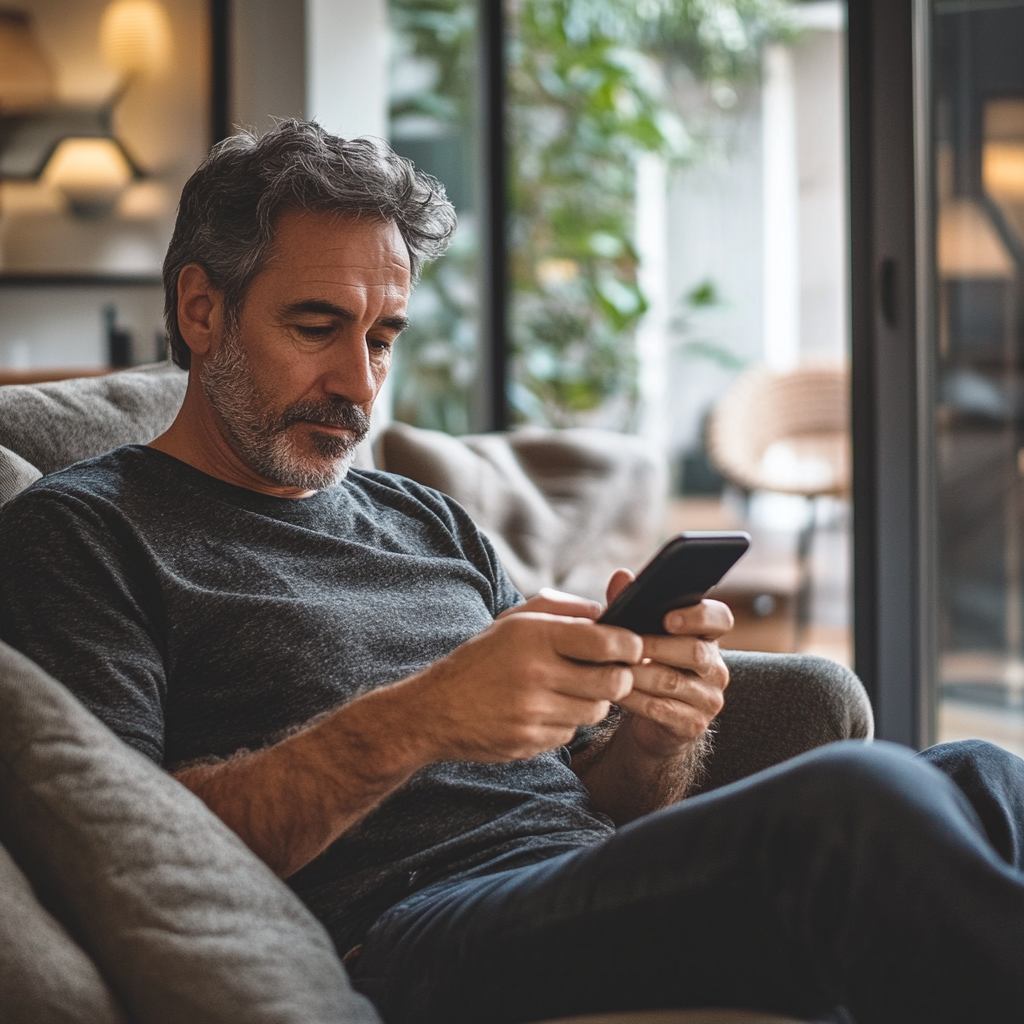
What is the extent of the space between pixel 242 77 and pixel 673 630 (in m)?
2.98

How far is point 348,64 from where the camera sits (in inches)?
140

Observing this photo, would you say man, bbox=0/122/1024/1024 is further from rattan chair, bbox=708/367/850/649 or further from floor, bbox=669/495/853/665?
floor, bbox=669/495/853/665

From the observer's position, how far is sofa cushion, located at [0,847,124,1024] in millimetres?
783

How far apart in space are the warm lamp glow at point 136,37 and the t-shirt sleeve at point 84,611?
2.78 meters

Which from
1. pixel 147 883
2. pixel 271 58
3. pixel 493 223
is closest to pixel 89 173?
pixel 271 58

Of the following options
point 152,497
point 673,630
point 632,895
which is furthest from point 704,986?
point 152,497

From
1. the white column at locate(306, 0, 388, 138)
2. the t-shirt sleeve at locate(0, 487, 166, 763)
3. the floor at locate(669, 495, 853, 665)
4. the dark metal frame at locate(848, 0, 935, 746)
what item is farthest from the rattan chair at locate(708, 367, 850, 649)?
the t-shirt sleeve at locate(0, 487, 166, 763)

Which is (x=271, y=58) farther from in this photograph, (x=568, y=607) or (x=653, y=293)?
(x=568, y=607)

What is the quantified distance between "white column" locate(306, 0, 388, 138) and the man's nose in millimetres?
2342

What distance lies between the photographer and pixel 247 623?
3.80 feet

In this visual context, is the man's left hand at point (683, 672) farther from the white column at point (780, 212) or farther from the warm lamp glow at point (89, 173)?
the white column at point (780, 212)

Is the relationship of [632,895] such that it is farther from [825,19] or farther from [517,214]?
[825,19]

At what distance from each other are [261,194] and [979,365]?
178cm

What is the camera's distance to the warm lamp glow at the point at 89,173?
3514 millimetres
